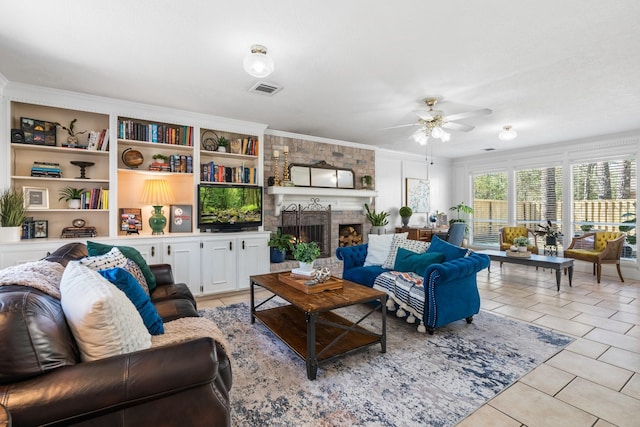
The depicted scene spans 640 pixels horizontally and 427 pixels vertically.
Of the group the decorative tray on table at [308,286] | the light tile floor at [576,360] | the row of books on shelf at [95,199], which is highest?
the row of books on shelf at [95,199]

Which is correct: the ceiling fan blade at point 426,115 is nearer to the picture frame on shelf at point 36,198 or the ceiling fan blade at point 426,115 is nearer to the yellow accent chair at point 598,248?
the yellow accent chair at point 598,248

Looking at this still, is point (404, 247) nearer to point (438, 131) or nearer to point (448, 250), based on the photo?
point (448, 250)

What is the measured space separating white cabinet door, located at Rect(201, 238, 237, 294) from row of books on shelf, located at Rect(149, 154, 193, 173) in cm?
100

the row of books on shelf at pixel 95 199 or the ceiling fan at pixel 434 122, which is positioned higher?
the ceiling fan at pixel 434 122

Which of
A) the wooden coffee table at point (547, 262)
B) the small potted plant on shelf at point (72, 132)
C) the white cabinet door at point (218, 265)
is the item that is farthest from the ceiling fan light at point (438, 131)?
the small potted plant on shelf at point (72, 132)

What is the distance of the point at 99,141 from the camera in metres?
3.59

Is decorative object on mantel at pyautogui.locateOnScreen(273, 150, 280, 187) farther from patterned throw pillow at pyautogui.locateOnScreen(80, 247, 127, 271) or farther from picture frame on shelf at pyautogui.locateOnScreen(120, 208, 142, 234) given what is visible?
patterned throw pillow at pyautogui.locateOnScreen(80, 247, 127, 271)

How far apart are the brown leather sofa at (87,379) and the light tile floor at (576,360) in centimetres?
142

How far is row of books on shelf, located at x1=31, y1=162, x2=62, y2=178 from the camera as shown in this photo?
3338 mm

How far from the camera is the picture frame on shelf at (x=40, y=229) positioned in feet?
11.1

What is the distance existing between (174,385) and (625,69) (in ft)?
13.8

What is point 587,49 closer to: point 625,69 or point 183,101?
point 625,69

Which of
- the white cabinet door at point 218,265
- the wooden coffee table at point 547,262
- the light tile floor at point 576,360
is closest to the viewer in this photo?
the light tile floor at point 576,360

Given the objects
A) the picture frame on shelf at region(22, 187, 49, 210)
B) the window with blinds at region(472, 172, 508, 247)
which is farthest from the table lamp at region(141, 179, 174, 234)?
the window with blinds at region(472, 172, 508, 247)
